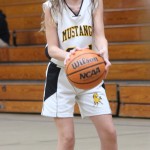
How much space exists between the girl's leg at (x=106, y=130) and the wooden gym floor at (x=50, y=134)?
1.96 meters

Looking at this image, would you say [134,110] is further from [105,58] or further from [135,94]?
[105,58]

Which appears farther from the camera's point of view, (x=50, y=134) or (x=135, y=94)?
(x=135, y=94)

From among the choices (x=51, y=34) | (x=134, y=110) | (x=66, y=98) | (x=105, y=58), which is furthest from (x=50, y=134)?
(x=105, y=58)

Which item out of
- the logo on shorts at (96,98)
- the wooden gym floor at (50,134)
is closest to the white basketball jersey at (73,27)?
the logo on shorts at (96,98)

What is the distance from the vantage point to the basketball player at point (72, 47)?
148 inches

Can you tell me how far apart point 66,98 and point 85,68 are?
0.45 m

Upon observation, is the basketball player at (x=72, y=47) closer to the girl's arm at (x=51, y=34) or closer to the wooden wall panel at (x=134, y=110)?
the girl's arm at (x=51, y=34)

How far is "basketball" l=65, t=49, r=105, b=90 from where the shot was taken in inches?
138

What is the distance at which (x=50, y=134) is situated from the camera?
6.75 metres

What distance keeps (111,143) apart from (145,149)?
1.93 metres

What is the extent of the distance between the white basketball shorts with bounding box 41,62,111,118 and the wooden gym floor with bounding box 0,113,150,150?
6.50 feet

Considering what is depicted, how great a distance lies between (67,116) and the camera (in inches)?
151

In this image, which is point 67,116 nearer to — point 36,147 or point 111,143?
point 111,143

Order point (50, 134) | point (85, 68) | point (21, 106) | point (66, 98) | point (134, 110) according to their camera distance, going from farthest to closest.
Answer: point (21, 106) → point (134, 110) → point (50, 134) → point (66, 98) → point (85, 68)
